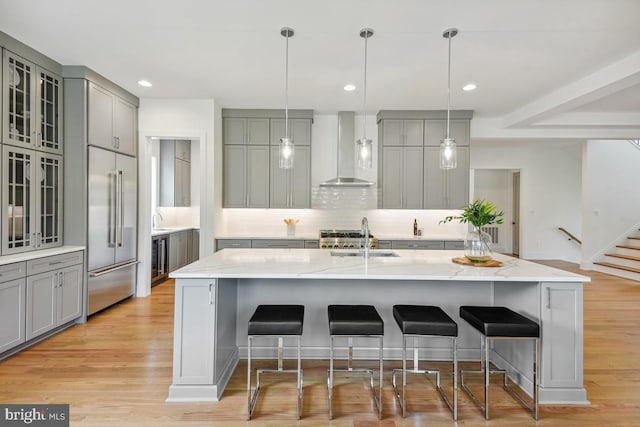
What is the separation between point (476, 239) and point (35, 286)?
389 cm

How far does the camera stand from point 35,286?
2.93m

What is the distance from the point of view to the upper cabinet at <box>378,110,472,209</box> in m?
5.08

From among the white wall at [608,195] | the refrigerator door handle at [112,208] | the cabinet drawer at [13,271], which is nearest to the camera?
the cabinet drawer at [13,271]

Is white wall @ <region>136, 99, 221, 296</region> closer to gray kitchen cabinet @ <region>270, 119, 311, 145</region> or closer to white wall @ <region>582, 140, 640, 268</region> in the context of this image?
gray kitchen cabinet @ <region>270, 119, 311, 145</region>

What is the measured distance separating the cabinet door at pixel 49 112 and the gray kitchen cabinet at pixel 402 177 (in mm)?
4201

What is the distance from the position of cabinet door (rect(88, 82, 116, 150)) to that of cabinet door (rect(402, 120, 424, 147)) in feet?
13.4

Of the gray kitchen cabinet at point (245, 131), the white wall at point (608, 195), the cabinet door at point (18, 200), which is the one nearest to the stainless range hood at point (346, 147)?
the gray kitchen cabinet at point (245, 131)

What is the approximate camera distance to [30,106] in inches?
124

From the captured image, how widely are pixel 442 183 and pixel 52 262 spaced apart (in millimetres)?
5067

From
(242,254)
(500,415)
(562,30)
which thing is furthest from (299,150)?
(500,415)

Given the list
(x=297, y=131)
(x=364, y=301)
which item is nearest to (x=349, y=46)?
(x=297, y=131)

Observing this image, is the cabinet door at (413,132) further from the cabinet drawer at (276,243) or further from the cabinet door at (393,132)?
the cabinet drawer at (276,243)

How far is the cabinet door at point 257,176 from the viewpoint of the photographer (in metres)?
5.05

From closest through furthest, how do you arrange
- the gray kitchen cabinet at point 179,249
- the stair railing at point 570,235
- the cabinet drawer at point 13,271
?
the cabinet drawer at point 13,271 → the gray kitchen cabinet at point 179,249 → the stair railing at point 570,235
